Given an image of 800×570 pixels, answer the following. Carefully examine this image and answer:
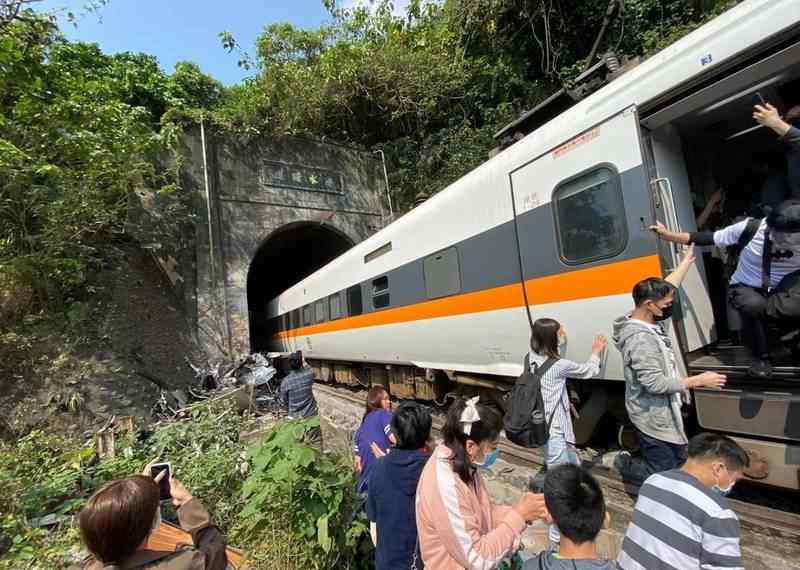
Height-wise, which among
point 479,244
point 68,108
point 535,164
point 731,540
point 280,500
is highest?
point 68,108

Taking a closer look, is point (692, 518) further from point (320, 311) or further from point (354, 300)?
point (320, 311)

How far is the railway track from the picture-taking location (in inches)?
104

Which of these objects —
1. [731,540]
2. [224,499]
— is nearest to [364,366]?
[224,499]

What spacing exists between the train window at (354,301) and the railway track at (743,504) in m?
4.51

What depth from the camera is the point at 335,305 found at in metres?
10.3

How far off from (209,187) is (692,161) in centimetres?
1323

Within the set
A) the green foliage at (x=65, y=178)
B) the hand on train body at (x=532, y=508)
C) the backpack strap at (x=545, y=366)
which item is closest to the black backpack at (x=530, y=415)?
the backpack strap at (x=545, y=366)

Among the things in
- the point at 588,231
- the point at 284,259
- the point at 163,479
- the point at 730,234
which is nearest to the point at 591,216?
the point at 588,231

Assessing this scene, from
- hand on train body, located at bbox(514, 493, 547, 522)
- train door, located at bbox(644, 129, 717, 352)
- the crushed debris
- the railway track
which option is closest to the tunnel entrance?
the crushed debris

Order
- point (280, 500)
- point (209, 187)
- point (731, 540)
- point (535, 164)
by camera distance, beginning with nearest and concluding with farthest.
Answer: point (731, 540) → point (280, 500) → point (535, 164) → point (209, 187)

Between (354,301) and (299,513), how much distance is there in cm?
636

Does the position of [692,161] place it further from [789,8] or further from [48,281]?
[48,281]

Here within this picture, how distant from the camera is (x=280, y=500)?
9.73 feet

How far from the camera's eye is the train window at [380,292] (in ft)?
24.7
